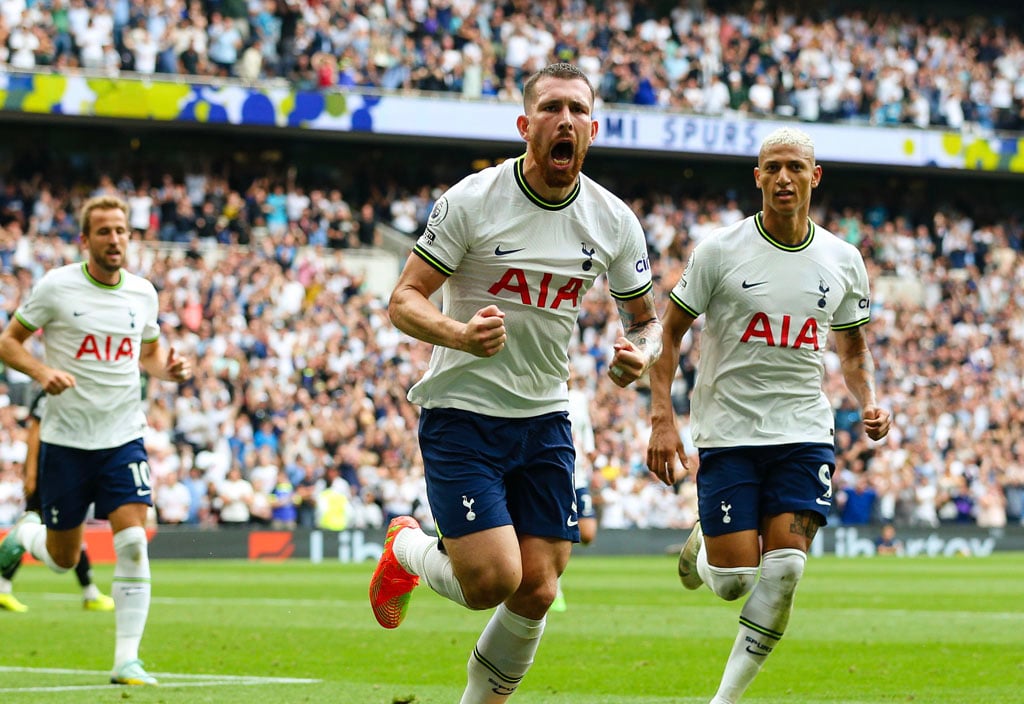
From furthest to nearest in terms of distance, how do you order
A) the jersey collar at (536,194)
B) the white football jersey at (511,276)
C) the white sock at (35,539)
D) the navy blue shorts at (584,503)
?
1. the navy blue shorts at (584,503)
2. the white sock at (35,539)
3. the jersey collar at (536,194)
4. the white football jersey at (511,276)

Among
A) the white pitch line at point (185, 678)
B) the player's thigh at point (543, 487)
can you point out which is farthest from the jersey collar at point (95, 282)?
the player's thigh at point (543, 487)

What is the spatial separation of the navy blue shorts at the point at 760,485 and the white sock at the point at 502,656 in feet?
5.38

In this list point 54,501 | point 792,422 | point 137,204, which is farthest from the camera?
point 137,204

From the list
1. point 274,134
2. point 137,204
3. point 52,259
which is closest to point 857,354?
point 52,259

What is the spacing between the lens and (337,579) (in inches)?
857

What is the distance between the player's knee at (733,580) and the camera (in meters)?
8.08

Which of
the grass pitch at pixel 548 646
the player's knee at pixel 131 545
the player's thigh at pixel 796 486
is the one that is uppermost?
the player's thigh at pixel 796 486

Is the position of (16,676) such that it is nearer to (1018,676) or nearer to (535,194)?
(535,194)

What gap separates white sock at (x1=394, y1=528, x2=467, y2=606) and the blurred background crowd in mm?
18741

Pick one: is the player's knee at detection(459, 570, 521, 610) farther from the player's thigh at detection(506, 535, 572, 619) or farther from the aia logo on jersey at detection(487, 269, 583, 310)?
the aia logo on jersey at detection(487, 269, 583, 310)

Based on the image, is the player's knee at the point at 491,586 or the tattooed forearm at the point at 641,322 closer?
the player's knee at the point at 491,586

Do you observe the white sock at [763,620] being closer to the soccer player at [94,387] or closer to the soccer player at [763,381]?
the soccer player at [763,381]

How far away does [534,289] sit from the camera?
6789 mm

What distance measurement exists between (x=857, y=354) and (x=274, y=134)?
97.6 feet
